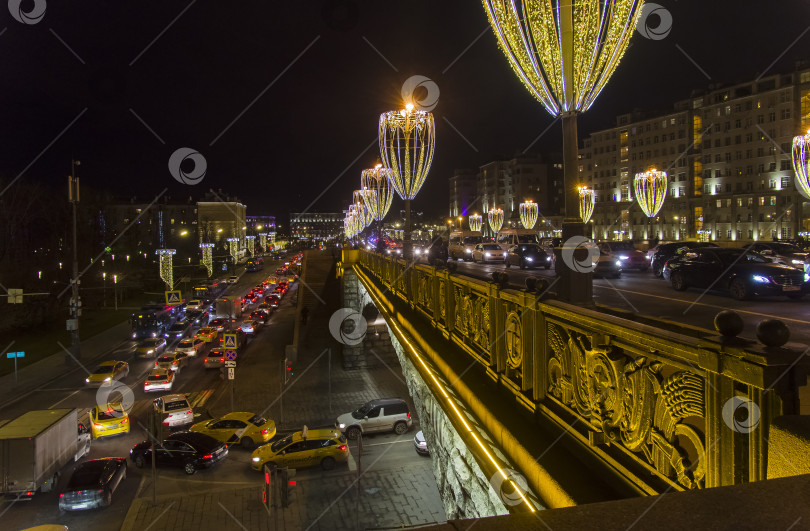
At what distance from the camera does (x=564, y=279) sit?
5.64m

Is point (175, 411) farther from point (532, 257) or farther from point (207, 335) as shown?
point (532, 257)

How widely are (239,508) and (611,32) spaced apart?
15.6 m

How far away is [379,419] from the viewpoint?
71.9ft

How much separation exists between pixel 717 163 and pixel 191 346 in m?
74.9

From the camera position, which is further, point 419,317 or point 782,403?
point 419,317

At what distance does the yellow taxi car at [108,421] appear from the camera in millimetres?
21156

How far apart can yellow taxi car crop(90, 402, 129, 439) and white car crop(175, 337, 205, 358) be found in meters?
12.8

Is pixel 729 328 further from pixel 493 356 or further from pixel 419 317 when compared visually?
pixel 419 317

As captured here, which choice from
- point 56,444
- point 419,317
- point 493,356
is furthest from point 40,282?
point 493,356

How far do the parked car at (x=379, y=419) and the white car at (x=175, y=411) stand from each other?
7.04 meters

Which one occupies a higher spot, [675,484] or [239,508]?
[675,484]
